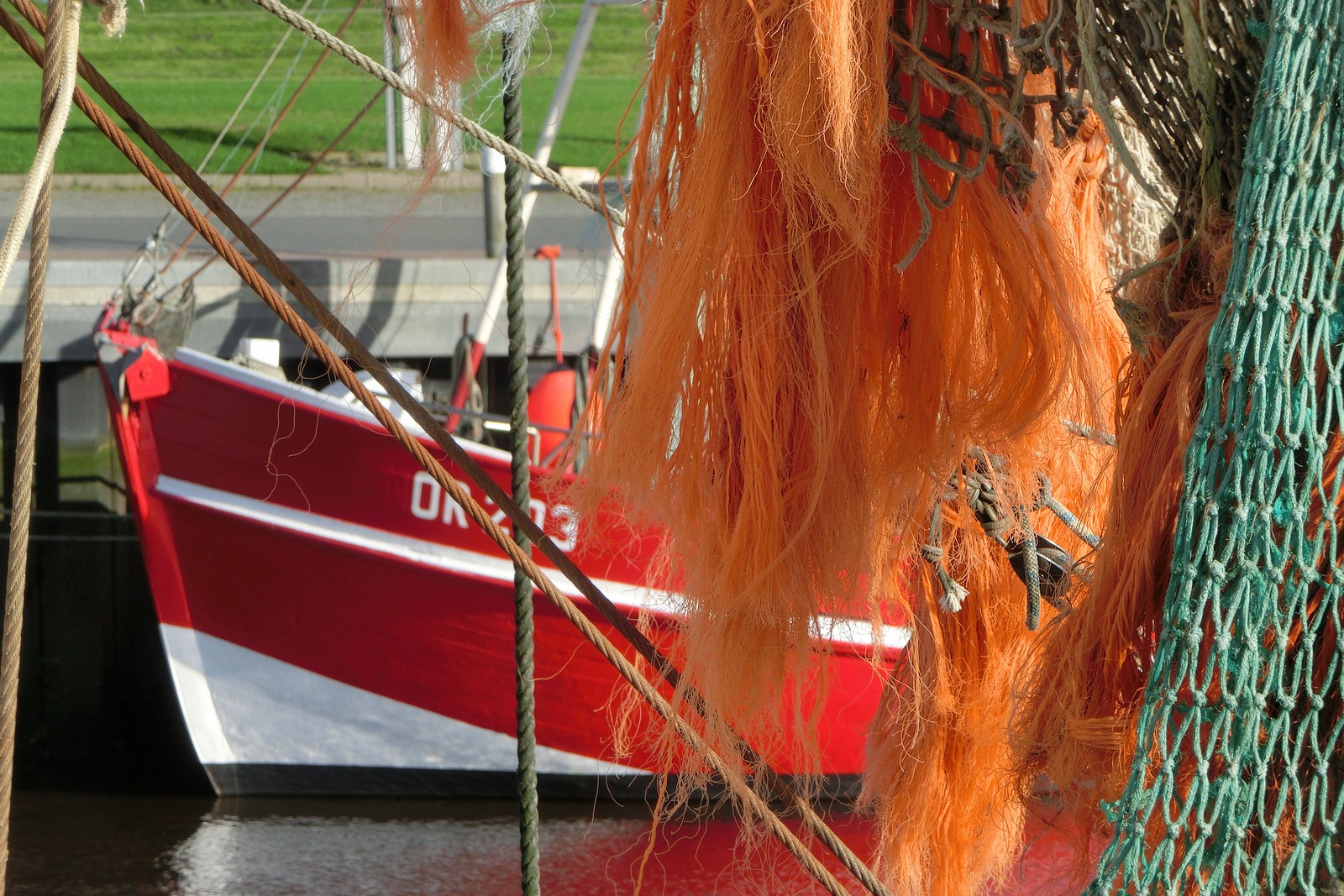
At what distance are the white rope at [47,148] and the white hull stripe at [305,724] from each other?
453cm

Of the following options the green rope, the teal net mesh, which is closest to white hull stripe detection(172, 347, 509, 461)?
the green rope

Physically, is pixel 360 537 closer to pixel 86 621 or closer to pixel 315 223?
pixel 86 621

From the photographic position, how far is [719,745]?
149 centimetres

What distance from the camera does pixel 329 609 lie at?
5.31m

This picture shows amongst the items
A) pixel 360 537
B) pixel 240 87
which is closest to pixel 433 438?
pixel 360 537

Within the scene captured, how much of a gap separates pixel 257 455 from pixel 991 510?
410cm

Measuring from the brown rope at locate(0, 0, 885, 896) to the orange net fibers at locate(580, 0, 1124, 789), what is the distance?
122mm

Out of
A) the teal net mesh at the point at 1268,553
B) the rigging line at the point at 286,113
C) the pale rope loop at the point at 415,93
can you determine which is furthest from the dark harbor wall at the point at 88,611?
the teal net mesh at the point at 1268,553

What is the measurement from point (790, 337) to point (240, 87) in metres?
14.9

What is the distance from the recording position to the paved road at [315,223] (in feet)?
25.7

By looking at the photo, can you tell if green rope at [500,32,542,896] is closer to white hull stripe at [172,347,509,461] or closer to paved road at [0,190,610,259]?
white hull stripe at [172,347,509,461]

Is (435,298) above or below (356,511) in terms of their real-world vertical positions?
above

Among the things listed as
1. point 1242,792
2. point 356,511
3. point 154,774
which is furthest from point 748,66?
point 154,774

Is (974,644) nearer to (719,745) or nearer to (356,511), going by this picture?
(719,745)
